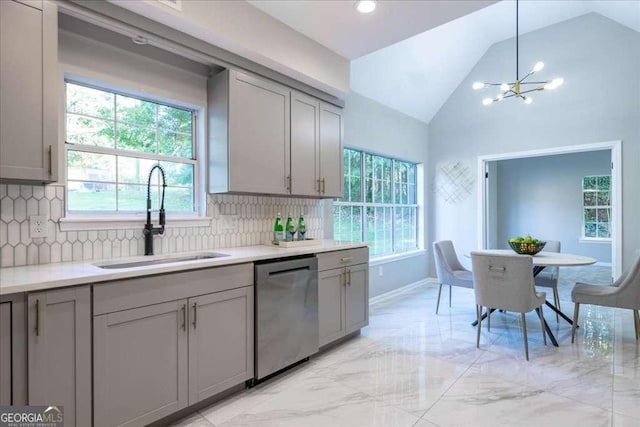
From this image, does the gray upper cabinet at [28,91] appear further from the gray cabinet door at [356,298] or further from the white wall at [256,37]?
the gray cabinet door at [356,298]

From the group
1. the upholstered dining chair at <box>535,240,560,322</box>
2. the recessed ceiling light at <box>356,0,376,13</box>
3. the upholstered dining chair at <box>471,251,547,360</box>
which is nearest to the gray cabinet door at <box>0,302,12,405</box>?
the recessed ceiling light at <box>356,0,376,13</box>

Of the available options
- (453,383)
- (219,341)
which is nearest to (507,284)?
(453,383)

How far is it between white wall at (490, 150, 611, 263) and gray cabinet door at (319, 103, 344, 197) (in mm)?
6082

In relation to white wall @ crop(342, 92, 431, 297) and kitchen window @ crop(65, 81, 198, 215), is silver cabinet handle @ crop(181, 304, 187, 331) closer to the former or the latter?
kitchen window @ crop(65, 81, 198, 215)

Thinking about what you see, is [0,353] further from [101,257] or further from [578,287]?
[578,287]

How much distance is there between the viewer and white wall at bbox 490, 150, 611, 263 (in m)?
7.49

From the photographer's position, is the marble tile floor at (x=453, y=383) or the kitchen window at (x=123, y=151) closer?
the marble tile floor at (x=453, y=383)

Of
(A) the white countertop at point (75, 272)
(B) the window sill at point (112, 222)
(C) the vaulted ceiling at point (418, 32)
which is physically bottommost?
(A) the white countertop at point (75, 272)

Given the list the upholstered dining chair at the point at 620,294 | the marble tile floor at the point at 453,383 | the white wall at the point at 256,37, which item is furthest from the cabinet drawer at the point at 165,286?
the upholstered dining chair at the point at 620,294

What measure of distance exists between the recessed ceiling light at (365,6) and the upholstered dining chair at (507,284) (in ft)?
7.37

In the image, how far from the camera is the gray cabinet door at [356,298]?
127 inches

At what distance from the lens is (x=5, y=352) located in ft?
4.56

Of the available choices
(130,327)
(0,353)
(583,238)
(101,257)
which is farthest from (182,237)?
(583,238)

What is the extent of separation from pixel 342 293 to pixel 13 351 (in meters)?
2.29
